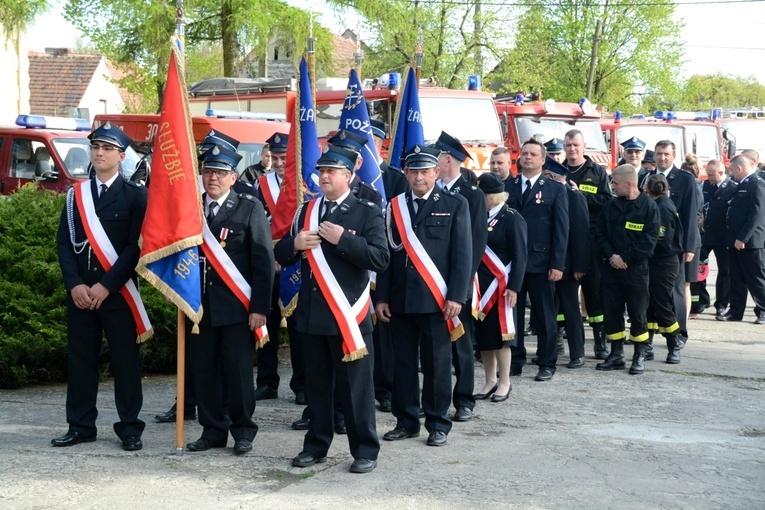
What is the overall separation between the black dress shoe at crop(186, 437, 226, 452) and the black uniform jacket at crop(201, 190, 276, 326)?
0.76 meters

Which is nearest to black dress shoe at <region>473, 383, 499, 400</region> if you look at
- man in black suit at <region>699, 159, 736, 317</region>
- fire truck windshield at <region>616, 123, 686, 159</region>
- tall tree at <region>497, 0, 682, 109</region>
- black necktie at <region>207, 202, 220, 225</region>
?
black necktie at <region>207, 202, 220, 225</region>

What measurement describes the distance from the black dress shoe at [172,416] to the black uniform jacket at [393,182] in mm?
2448

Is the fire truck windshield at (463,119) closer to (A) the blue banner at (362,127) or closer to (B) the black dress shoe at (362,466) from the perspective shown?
(A) the blue banner at (362,127)

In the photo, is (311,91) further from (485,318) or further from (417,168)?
(485,318)

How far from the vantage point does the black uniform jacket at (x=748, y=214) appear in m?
13.2

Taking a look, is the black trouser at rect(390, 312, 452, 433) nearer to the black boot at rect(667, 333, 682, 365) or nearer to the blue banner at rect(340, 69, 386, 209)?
the blue banner at rect(340, 69, 386, 209)

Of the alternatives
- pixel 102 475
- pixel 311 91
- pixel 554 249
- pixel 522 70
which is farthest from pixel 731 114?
pixel 102 475

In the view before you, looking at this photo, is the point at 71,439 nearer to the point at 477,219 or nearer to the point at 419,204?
the point at 419,204

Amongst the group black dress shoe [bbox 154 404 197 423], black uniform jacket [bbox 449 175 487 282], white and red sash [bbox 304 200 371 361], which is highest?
black uniform jacket [bbox 449 175 487 282]

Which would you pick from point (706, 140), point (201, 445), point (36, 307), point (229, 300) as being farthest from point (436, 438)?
point (706, 140)

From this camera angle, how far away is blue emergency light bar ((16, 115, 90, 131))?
15.4 m

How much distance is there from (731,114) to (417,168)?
27.8 metres

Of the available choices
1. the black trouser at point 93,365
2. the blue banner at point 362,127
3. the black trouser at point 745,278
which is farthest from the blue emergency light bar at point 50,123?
the black trouser at point 745,278

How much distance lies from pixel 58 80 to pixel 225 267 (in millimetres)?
51056
